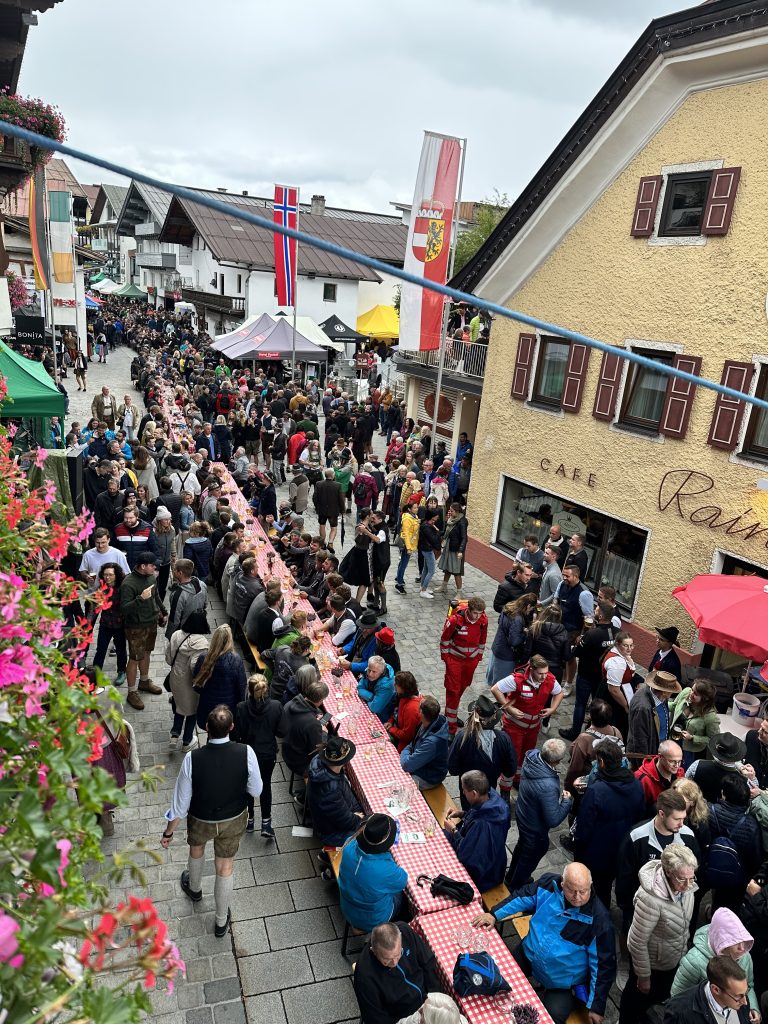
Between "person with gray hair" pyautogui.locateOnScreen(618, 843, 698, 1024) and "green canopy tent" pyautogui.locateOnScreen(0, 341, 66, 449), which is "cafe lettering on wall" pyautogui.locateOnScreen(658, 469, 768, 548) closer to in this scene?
"person with gray hair" pyautogui.locateOnScreen(618, 843, 698, 1024)

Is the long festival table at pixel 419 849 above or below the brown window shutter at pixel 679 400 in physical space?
below

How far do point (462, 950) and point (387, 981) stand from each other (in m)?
0.82

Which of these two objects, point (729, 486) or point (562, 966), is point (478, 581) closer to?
point (729, 486)

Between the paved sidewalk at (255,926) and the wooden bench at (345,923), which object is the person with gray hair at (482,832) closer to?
the wooden bench at (345,923)

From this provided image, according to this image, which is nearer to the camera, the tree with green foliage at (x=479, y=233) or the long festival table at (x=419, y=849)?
the long festival table at (x=419, y=849)

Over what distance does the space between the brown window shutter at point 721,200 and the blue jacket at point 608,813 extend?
7400 mm

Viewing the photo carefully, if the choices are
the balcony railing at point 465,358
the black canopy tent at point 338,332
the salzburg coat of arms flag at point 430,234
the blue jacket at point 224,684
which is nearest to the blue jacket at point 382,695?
the blue jacket at point 224,684

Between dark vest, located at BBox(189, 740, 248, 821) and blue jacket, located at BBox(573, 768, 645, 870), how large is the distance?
2.64 m

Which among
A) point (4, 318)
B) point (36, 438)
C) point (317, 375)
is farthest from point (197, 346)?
point (36, 438)

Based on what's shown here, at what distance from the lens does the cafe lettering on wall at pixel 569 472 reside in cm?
1138

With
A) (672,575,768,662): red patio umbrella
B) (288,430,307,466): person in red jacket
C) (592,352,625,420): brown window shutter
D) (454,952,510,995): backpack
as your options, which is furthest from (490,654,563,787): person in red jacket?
(288,430,307,466): person in red jacket

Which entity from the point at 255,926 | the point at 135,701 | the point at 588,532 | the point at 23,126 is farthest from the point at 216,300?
the point at 255,926

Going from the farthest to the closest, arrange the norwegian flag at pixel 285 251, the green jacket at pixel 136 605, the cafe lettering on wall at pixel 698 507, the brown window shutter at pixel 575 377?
the norwegian flag at pixel 285 251 < the brown window shutter at pixel 575 377 < the cafe lettering on wall at pixel 698 507 < the green jacket at pixel 136 605

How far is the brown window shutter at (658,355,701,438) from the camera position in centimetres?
965
